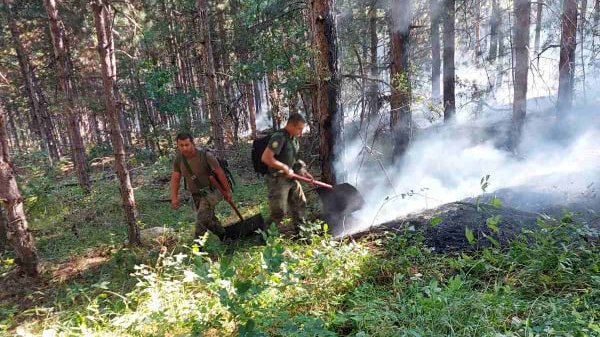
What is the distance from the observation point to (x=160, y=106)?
14.6 metres

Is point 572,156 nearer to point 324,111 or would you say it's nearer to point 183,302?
point 324,111

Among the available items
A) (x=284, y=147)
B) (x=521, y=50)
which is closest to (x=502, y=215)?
(x=284, y=147)

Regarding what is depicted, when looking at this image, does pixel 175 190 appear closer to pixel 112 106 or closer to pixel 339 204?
pixel 112 106

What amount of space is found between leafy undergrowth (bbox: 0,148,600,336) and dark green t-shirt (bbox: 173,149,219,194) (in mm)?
1031

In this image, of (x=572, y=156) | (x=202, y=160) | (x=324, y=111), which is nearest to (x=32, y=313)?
(x=202, y=160)

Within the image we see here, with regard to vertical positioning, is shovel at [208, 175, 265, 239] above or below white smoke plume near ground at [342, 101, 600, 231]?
Result: above

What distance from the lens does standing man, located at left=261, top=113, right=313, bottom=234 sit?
5207 mm

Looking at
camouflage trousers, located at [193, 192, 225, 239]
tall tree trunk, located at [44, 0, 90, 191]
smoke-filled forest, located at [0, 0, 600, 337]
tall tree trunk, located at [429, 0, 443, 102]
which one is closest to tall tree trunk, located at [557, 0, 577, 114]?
smoke-filled forest, located at [0, 0, 600, 337]

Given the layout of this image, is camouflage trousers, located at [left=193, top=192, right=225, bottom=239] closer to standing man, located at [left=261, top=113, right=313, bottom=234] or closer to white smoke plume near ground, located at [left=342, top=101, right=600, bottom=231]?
standing man, located at [left=261, top=113, right=313, bottom=234]

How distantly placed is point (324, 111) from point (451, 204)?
2566 millimetres

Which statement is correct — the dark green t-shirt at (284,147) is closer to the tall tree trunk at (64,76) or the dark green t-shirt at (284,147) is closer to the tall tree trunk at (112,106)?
the tall tree trunk at (112,106)

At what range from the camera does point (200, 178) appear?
18.5 ft

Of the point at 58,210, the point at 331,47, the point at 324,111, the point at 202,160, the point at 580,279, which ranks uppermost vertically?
the point at 331,47

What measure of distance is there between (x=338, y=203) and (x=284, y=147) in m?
1.47
